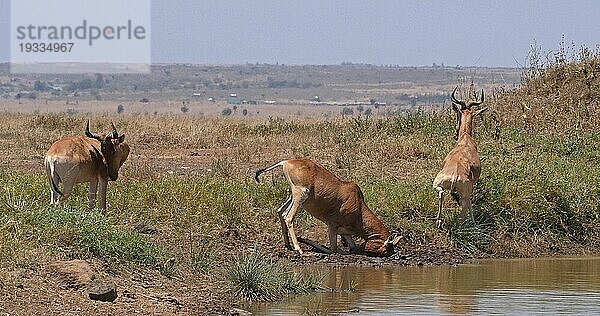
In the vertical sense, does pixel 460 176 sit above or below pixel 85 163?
below

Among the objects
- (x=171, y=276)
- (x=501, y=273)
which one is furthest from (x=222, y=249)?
(x=501, y=273)

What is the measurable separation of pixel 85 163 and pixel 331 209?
10.4 ft

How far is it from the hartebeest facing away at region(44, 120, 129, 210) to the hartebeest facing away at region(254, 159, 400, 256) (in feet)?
7.09

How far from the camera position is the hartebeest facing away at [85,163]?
14.5 metres

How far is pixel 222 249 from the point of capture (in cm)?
1449

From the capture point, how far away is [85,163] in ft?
48.3

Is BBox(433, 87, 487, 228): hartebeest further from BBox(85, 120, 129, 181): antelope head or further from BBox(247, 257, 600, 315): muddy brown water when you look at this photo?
BBox(85, 120, 129, 181): antelope head

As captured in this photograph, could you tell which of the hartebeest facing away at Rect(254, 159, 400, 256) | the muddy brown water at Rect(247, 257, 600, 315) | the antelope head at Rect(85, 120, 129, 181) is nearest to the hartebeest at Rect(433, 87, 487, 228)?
the muddy brown water at Rect(247, 257, 600, 315)

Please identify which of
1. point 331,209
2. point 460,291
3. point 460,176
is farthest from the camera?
point 460,176

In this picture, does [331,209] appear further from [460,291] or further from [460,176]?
[460,291]

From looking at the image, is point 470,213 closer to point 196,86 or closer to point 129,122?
point 129,122

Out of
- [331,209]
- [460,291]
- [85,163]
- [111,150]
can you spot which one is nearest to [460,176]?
[331,209]

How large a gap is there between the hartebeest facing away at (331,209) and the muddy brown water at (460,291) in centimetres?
69

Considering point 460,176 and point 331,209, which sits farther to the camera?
point 460,176
